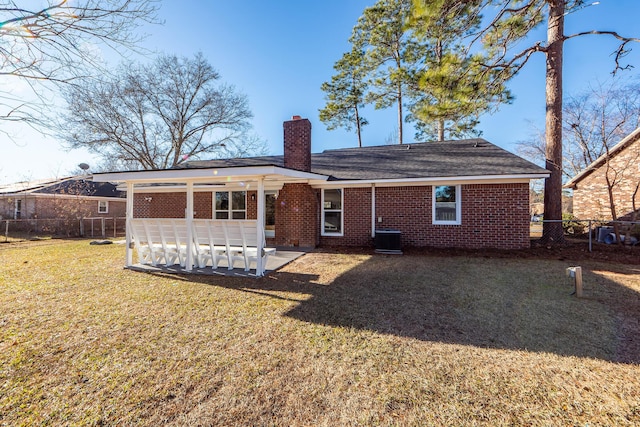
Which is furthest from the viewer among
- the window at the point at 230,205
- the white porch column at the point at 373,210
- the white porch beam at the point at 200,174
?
the window at the point at 230,205

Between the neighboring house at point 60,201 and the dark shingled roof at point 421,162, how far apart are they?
14.2 m

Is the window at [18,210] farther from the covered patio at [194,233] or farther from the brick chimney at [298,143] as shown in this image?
the brick chimney at [298,143]

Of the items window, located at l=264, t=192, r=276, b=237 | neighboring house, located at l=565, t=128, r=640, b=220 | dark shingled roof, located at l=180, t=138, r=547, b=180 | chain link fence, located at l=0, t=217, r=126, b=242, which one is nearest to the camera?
dark shingled roof, located at l=180, t=138, r=547, b=180

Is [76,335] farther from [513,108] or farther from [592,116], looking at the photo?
[592,116]

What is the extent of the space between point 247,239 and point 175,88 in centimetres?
2081

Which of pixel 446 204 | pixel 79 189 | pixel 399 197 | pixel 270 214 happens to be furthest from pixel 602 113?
pixel 79 189

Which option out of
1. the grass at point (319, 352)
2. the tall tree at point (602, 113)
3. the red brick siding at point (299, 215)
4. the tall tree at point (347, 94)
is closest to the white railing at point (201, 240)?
the grass at point (319, 352)

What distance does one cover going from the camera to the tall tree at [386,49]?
17.2 meters

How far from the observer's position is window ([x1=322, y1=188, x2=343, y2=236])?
10531 millimetres

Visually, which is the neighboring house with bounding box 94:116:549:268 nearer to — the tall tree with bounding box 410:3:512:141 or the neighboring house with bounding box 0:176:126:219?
the tall tree with bounding box 410:3:512:141

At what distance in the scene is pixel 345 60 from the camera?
20.1 m

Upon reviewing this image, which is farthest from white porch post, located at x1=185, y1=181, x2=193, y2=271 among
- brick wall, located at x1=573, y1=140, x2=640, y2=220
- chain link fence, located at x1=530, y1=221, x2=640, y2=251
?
brick wall, located at x1=573, y1=140, x2=640, y2=220

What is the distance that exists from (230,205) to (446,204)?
9.02m

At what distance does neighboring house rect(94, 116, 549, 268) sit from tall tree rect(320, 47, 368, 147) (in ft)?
35.2
